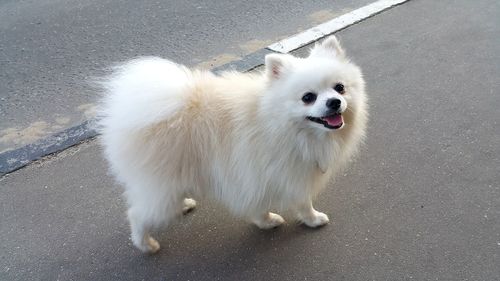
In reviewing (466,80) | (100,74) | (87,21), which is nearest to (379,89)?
(466,80)

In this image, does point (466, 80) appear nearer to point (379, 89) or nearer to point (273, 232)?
point (379, 89)

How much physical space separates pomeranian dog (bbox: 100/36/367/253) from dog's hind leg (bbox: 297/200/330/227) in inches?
11.1

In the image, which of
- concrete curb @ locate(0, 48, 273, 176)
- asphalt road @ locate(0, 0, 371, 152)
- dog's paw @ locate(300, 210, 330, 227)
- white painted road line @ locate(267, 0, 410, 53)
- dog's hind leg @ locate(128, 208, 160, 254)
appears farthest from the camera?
white painted road line @ locate(267, 0, 410, 53)

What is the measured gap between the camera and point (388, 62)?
419 centimetres

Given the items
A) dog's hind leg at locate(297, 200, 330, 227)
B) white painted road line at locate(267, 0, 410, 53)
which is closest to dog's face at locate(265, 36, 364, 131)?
dog's hind leg at locate(297, 200, 330, 227)

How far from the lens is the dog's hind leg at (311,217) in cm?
267

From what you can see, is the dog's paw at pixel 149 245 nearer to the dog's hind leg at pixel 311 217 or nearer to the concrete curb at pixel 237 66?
the dog's hind leg at pixel 311 217

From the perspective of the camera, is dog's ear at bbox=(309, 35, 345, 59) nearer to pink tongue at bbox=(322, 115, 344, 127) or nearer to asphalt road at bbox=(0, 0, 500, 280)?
pink tongue at bbox=(322, 115, 344, 127)

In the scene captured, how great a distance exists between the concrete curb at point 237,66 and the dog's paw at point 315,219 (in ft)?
6.10

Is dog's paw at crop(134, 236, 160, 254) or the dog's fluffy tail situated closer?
the dog's fluffy tail

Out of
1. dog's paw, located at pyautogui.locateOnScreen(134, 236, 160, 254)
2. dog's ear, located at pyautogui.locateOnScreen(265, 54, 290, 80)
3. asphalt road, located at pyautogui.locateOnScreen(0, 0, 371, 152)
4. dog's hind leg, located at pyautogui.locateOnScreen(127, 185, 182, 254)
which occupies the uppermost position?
dog's ear, located at pyautogui.locateOnScreen(265, 54, 290, 80)

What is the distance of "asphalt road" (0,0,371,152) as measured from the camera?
155 inches

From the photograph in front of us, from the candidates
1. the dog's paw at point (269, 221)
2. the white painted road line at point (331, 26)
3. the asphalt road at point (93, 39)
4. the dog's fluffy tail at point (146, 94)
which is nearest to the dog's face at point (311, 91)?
the dog's fluffy tail at point (146, 94)

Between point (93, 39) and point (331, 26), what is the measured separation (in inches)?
107
